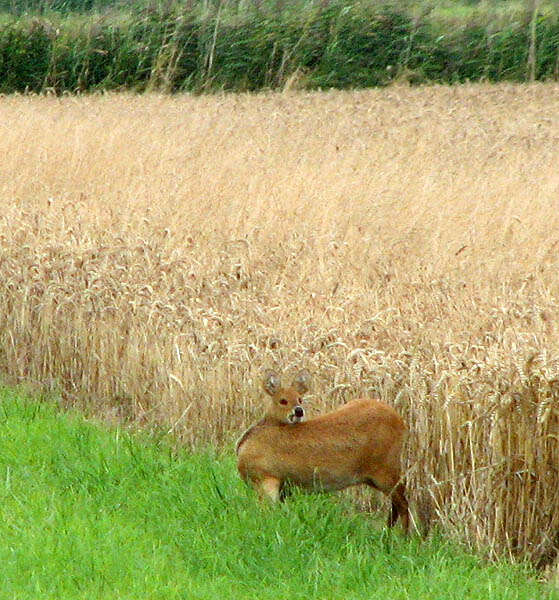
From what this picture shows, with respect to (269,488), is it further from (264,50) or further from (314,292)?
(264,50)

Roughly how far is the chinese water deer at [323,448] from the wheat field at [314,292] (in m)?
0.22

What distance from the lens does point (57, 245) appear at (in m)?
9.43

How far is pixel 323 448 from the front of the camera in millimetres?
5934

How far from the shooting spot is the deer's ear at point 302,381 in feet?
19.9

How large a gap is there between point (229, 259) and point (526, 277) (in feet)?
7.48

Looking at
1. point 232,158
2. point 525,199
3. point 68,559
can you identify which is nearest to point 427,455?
point 68,559

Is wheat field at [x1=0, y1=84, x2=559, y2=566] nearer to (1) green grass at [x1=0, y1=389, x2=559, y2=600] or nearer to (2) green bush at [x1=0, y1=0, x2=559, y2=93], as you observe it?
(1) green grass at [x1=0, y1=389, x2=559, y2=600]

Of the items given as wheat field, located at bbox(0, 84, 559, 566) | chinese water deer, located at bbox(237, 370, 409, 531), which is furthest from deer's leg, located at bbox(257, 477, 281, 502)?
wheat field, located at bbox(0, 84, 559, 566)

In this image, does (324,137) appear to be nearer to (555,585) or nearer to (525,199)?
(525,199)

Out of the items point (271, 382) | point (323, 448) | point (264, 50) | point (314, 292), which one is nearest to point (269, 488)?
point (323, 448)

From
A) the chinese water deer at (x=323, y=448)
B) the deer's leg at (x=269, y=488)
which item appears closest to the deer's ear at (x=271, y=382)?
the chinese water deer at (x=323, y=448)

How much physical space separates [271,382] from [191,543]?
0.89 meters

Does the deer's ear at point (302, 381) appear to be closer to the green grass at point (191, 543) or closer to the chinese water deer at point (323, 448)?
the chinese water deer at point (323, 448)

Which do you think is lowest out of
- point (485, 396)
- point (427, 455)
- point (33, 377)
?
point (33, 377)
